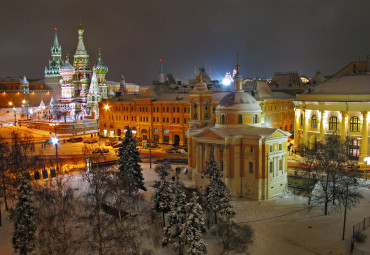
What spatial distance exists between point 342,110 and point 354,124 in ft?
8.61

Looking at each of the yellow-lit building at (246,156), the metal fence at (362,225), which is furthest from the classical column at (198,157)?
the metal fence at (362,225)

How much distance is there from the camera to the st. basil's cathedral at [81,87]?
104188 millimetres

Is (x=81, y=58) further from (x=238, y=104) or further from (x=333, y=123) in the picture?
(x=238, y=104)

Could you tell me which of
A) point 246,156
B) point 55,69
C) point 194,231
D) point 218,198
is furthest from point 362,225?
point 55,69

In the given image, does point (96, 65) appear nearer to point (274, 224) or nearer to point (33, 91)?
point (33, 91)

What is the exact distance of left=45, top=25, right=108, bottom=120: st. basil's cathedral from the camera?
104188mm

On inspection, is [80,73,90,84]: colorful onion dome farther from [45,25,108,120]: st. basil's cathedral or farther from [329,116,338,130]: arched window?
[329,116,338,130]: arched window

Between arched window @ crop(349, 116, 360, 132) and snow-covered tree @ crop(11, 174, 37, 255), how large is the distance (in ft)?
144

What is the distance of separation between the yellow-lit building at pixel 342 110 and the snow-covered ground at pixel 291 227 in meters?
15.6

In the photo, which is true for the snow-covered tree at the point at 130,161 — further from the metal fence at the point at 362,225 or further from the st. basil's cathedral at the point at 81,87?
the st. basil's cathedral at the point at 81,87

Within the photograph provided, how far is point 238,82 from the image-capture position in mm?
45312

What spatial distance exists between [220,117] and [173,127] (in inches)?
1116

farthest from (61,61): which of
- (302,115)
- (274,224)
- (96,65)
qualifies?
→ (274,224)

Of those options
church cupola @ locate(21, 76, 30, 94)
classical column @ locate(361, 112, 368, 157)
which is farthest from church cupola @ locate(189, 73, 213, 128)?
church cupola @ locate(21, 76, 30, 94)
